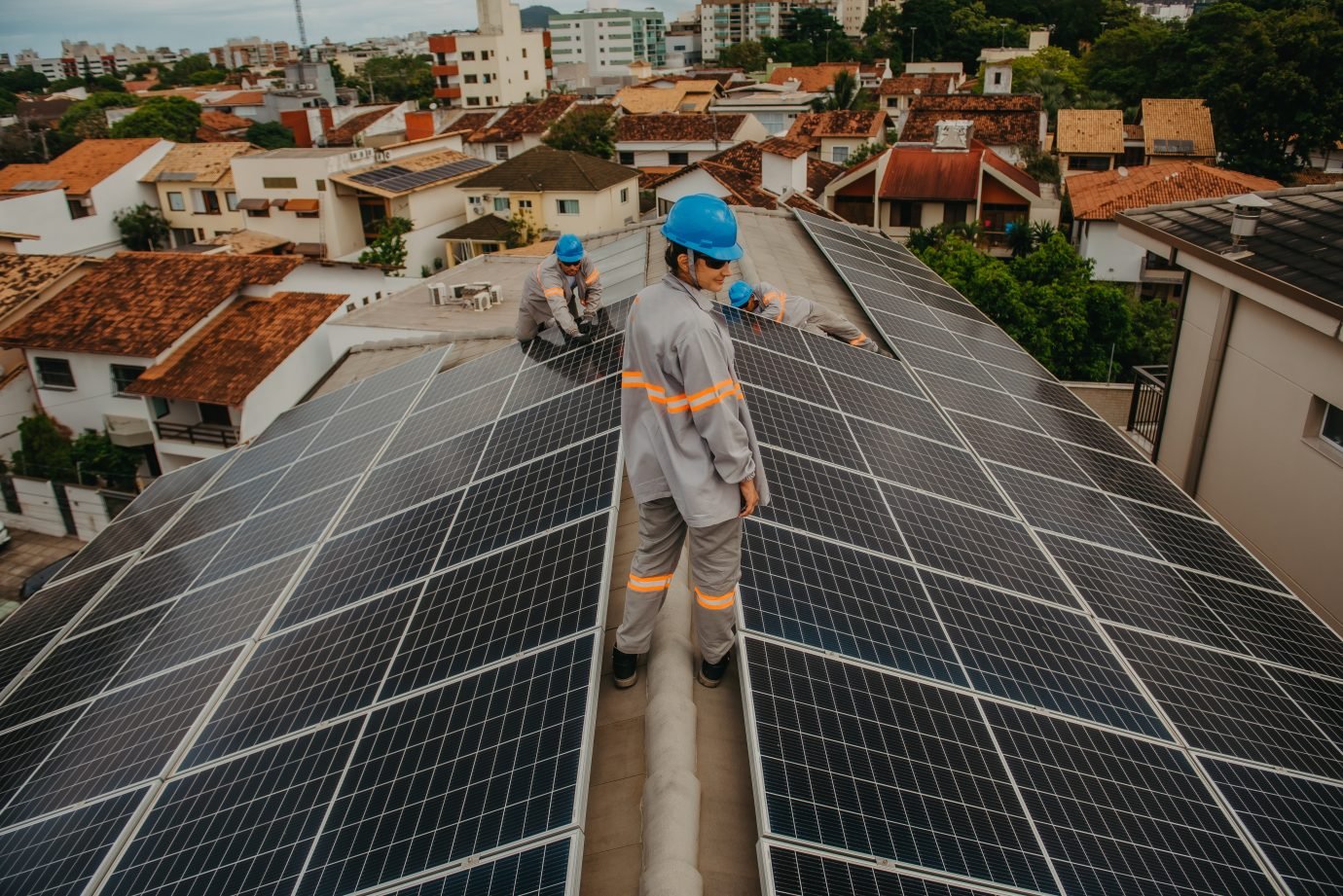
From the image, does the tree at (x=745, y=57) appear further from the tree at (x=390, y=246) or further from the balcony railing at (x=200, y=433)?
the balcony railing at (x=200, y=433)

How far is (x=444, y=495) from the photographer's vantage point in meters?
8.02

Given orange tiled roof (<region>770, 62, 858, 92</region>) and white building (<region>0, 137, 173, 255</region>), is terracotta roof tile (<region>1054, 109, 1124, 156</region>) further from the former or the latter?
white building (<region>0, 137, 173, 255</region>)

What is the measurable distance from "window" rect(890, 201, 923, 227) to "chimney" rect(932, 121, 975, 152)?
13.3 feet

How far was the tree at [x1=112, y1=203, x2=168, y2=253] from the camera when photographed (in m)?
59.1

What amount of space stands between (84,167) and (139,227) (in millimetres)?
5579

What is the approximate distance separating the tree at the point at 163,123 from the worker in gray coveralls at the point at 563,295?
8083 centimetres

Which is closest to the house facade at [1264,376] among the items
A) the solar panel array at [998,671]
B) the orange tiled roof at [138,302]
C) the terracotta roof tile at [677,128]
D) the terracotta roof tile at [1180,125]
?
the solar panel array at [998,671]

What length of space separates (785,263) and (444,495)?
10.6 m

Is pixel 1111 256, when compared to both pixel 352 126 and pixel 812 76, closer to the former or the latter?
pixel 352 126

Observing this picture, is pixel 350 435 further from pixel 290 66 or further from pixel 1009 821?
pixel 290 66

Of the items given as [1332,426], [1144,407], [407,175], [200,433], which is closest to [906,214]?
[407,175]

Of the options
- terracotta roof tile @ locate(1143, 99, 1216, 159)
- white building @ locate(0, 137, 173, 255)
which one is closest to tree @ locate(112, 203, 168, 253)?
white building @ locate(0, 137, 173, 255)

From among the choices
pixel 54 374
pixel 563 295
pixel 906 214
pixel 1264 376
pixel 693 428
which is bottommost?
pixel 54 374

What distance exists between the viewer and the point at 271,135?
84.1 meters
